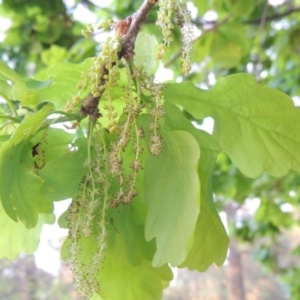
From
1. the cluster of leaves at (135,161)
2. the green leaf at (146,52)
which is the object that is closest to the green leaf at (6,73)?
the cluster of leaves at (135,161)

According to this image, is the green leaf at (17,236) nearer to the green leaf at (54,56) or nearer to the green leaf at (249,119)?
the green leaf at (249,119)

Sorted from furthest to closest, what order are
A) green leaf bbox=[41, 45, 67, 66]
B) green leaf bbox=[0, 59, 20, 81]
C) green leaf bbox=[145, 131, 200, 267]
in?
green leaf bbox=[41, 45, 67, 66] → green leaf bbox=[0, 59, 20, 81] → green leaf bbox=[145, 131, 200, 267]

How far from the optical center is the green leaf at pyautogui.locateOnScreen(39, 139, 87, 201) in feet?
1.57

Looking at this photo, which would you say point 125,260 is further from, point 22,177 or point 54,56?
point 54,56

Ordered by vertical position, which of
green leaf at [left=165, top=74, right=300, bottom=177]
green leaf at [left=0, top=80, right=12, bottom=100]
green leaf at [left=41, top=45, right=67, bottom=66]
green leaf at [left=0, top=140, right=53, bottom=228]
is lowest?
green leaf at [left=41, top=45, right=67, bottom=66]

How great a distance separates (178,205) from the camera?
42cm

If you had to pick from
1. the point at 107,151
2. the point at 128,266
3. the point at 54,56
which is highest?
the point at 107,151

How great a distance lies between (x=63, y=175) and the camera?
0.48 metres

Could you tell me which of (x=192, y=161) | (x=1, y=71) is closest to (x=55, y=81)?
(x=1, y=71)

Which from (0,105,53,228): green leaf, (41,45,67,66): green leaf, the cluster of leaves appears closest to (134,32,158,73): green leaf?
the cluster of leaves

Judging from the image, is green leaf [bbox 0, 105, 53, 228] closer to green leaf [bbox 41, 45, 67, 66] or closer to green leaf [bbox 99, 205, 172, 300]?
green leaf [bbox 99, 205, 172, 300]

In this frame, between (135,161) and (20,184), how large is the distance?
11cm

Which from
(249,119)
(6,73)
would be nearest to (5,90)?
(6,73)

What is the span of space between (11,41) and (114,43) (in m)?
1.32
